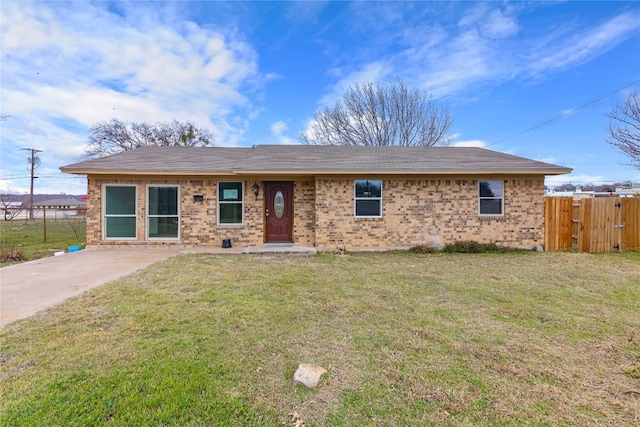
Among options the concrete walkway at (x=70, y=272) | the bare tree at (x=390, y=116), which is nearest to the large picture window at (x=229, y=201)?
the concrete walkway at (x=70, y=272)

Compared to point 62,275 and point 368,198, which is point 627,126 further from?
point 62,275

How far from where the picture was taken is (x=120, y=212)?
9.62 m

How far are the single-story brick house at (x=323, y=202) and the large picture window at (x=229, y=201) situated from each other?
0.03 metres

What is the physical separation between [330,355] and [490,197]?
8.81 metres

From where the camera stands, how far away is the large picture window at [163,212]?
9.70 m

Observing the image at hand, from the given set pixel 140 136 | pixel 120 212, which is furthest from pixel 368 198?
pixel 140 136

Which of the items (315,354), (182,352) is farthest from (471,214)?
(182,352)

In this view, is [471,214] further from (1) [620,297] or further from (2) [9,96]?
(2) [9,96]

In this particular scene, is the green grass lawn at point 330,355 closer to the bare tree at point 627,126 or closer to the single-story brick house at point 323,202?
the single-story brick house at point 323,202

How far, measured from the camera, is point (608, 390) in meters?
2.44

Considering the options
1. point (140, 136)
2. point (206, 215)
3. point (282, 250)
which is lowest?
point (282, 250)

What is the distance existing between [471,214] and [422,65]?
976 centimetres

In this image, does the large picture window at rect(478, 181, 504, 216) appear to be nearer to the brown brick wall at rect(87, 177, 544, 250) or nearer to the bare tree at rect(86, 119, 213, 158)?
the brown brick wall at rect(87, 177, 544, 250)

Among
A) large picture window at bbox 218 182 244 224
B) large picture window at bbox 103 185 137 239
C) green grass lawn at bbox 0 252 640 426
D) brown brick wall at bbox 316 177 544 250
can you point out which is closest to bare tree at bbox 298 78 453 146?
brown brick wall at bbox 316 177 544 250
